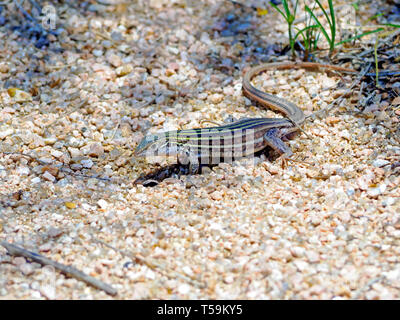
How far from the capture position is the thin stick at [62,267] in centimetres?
303

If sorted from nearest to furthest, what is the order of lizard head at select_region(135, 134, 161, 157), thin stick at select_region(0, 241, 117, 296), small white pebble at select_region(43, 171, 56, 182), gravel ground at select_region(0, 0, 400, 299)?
thin stick at select_region(0, 241, 117, 296)
gravel ground at select_region(0, 0, 400, 299)
small white pebble at select_region(43, 171, 56, 182)
lizard head at select_region(135, 134, 161, 157)

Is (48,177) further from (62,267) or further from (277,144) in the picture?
(277,144)

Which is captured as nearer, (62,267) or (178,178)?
(62,267)

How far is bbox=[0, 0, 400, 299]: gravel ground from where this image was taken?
3.13m

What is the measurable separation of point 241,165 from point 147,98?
160 centimetres

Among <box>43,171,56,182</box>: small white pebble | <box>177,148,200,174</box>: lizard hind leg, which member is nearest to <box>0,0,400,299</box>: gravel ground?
<box>43,171,56,182</box>: small white pebble

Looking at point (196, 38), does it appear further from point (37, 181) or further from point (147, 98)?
point (37, 181)

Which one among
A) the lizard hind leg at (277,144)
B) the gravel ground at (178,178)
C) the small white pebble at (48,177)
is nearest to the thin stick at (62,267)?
the gravel ground at (178,178)

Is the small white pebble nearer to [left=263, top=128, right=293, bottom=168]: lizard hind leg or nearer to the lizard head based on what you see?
the lizard head

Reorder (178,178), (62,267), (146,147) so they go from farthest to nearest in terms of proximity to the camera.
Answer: (178,178) < (146,147) < (62,267)

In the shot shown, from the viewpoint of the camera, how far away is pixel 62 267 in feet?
10.3

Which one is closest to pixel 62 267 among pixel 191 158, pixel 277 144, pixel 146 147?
pixel 146 147

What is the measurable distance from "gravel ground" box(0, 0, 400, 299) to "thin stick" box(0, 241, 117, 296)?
52mm

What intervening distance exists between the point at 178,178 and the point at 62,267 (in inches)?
64.9
